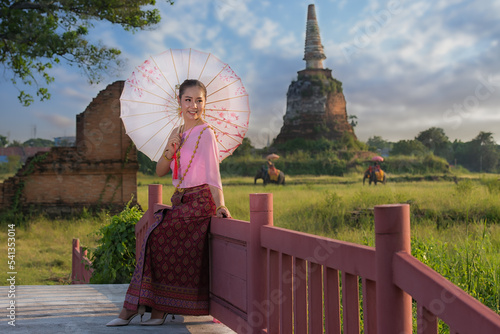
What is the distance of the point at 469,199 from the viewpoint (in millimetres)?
10484

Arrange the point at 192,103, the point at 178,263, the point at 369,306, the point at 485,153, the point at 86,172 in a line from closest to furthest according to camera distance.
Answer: the point at 369,306 < the point at 178,263 < the point at 192,103 < the point at 86,172 < the point at 485,153

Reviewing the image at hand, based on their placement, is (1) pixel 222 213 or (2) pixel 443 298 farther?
(1) pixel 222 213

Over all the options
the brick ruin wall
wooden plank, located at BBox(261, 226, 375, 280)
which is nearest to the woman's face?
wooden plank, located at BBox(261, 226, 375, 280)

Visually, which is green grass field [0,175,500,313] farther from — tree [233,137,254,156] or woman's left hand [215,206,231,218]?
tree [233,137,254,156]

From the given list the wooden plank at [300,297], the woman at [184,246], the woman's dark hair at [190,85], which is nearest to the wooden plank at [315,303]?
the wooden plank at [300,297]

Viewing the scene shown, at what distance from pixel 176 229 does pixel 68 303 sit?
49.6 inches

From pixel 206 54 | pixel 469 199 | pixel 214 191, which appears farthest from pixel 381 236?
pixel 469 199

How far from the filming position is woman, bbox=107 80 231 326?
295 cm

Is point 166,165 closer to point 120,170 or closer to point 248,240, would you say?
point 248,240

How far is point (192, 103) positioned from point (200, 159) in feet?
1.17

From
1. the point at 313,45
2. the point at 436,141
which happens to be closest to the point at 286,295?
the point at 313,45

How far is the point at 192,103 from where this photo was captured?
3191 millimetres

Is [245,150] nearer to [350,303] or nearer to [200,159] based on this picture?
[200,159]

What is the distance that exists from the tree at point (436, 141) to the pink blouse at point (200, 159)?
203ft
